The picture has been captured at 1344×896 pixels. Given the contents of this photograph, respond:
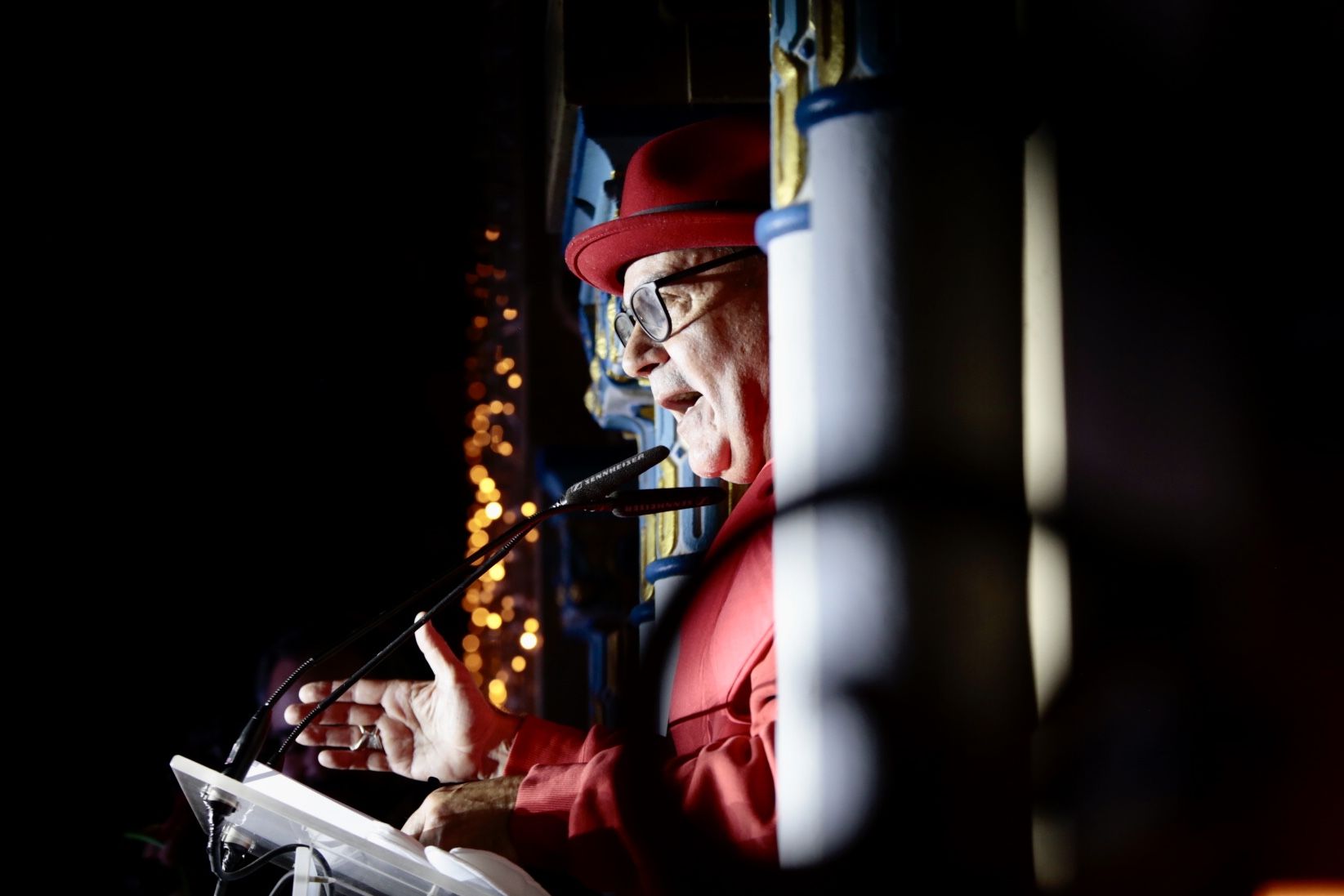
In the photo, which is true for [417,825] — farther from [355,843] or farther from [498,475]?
[498,475]

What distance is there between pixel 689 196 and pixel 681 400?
0.33 meters

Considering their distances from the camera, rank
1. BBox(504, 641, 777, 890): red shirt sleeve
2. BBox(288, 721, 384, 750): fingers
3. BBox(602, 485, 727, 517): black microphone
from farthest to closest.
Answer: BBox(288, 721, 384, 750): fingers, BBox(602, 485, 727, 517): black microphone, BBox(504, 641, 777, 890): red shirt sleeve

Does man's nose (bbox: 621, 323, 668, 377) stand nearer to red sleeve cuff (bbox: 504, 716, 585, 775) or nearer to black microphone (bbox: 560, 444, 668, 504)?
black microphone (bbox: 560, 444, 668, 504)

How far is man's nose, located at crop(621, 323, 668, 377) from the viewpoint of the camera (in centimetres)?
211

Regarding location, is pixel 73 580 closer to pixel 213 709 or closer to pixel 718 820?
pixel 213 709

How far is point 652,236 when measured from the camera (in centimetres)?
204

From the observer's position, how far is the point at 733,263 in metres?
2.01

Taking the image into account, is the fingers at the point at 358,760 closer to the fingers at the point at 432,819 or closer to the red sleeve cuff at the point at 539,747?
the red sleeve cuff at the point at 539,747

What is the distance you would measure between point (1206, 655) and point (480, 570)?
0.91 metres

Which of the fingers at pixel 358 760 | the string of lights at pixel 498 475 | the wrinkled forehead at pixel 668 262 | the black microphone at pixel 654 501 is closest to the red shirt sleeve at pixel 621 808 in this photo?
the black microphone at pixel 654 501

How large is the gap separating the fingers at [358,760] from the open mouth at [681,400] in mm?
722

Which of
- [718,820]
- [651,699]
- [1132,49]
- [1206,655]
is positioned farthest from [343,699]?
[1132,49]

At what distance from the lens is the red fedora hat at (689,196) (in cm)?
198

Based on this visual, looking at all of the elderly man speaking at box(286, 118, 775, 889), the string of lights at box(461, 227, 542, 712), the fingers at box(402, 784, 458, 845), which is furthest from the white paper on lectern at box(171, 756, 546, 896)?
the string of lights at box(461, 227, 542, 712)
